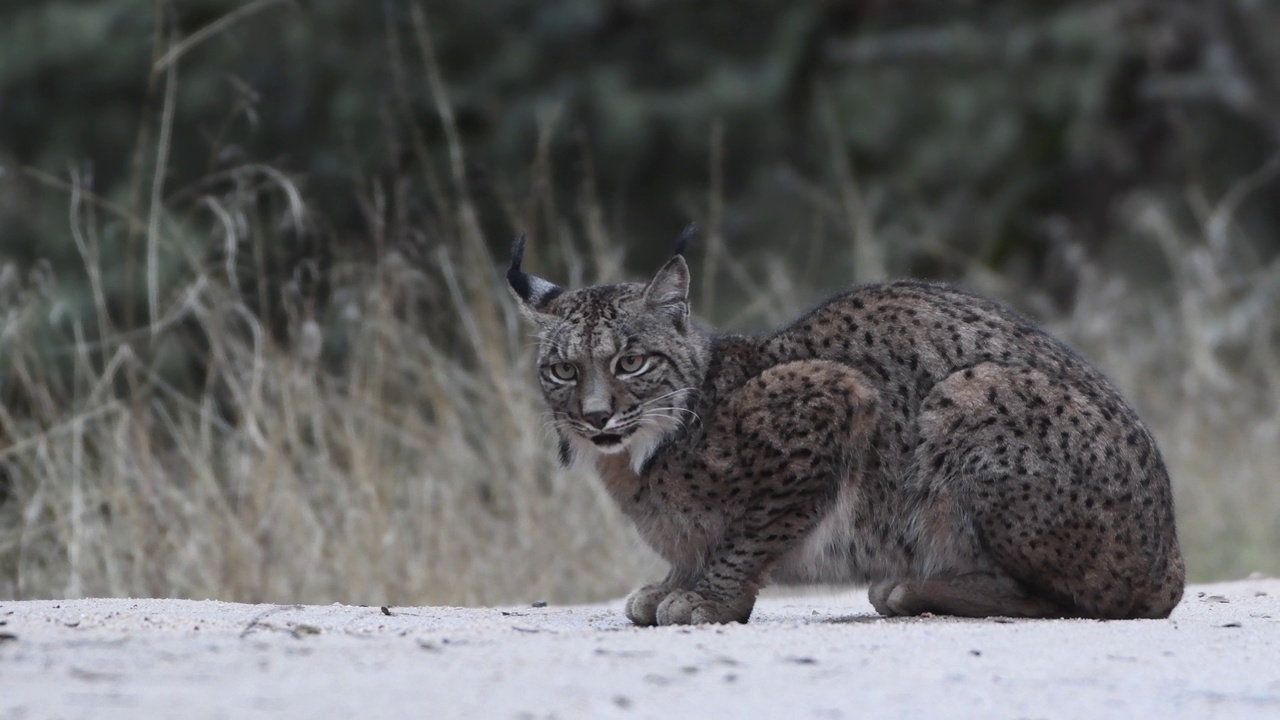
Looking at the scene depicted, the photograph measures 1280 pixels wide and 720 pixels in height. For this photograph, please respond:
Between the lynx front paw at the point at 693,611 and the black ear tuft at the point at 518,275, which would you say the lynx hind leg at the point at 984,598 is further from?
the black ear tuft at the point at 518,275

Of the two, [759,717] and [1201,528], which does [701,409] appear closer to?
[759,717]

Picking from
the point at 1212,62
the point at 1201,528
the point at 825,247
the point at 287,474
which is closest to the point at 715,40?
the point at 825,247

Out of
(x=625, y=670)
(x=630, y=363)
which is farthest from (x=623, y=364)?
(x=625, y=670)

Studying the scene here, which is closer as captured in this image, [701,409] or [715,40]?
[701,409]

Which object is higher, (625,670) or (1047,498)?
(1047,498)

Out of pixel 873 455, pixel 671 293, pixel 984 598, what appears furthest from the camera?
pixel 671 293

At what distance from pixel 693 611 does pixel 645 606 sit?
0.24m

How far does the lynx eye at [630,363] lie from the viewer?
5559mm

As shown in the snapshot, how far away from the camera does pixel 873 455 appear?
5414mm

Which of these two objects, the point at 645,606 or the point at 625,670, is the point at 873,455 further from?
the point at 625,670

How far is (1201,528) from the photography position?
8.77m

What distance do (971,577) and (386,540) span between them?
2.59 metres

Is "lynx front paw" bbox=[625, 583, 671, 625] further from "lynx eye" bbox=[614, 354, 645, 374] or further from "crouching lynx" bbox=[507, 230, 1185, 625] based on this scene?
"lynx eye" bbox=[614, 354, 645, 374]

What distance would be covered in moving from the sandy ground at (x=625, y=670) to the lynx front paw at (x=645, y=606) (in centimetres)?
72
